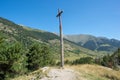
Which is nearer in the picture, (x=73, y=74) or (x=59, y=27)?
(x=73, y=74)

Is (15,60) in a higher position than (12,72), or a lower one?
higher

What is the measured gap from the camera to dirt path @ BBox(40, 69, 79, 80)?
2491 centimetres

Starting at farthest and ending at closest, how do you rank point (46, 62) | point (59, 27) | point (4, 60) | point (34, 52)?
point (46, 62)
point (34, 52)
point (4, 60)
point (59, 27)

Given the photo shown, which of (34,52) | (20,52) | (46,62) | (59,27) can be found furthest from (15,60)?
(59,27)

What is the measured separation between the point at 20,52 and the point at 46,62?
63.1 ft

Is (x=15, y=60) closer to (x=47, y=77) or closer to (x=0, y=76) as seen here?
(x=0, y=76)

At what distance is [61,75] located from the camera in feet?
83.7

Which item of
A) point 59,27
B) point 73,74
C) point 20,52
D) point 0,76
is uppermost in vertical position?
point 59,27

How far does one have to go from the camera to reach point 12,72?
56.0 metres

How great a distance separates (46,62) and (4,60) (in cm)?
2430

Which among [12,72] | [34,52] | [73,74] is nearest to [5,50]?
[12,72]

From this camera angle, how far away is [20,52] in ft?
186

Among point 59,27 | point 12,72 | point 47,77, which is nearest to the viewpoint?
point 47,77

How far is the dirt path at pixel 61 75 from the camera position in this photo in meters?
24.9
